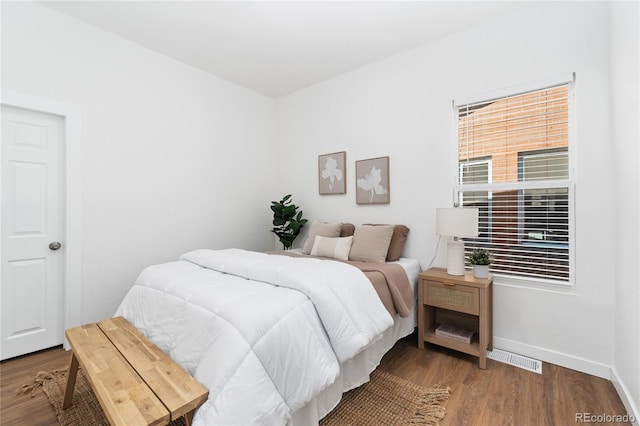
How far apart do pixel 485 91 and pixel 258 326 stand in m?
2.70

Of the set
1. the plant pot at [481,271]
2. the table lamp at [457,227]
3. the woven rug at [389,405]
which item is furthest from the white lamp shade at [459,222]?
the woven rug at [389,405]

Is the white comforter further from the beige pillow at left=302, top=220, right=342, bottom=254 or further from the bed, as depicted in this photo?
the beige pillow at left=302, top=220, right=342, bottom=254

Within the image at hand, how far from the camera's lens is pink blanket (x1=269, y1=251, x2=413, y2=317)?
224cm

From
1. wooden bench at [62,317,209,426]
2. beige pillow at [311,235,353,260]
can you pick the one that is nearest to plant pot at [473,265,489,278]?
beige pillow at [311,235,353,260]

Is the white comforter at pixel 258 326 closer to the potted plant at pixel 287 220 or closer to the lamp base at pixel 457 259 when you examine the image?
A: the lamp base at pixel 457 259

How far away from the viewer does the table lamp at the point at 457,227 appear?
2354mm

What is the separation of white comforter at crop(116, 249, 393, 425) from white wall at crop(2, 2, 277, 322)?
0.98m

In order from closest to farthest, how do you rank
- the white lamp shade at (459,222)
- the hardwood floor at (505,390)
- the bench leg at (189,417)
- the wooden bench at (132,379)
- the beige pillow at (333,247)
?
the wooden bench at (132,379) < the bench leg at (189,417) < the hardwood floor at (505,390) < the white lamp shade at (459,222) < the beige pillow at (333,247)

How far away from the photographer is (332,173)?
3750mm

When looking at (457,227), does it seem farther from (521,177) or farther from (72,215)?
(72,215)

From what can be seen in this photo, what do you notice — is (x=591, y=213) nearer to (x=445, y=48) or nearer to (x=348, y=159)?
(x=445, y=48)

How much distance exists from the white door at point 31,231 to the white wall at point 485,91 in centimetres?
267

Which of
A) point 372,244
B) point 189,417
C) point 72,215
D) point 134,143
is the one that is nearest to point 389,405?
point 189,417

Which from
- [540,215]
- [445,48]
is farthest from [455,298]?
[445,48]
